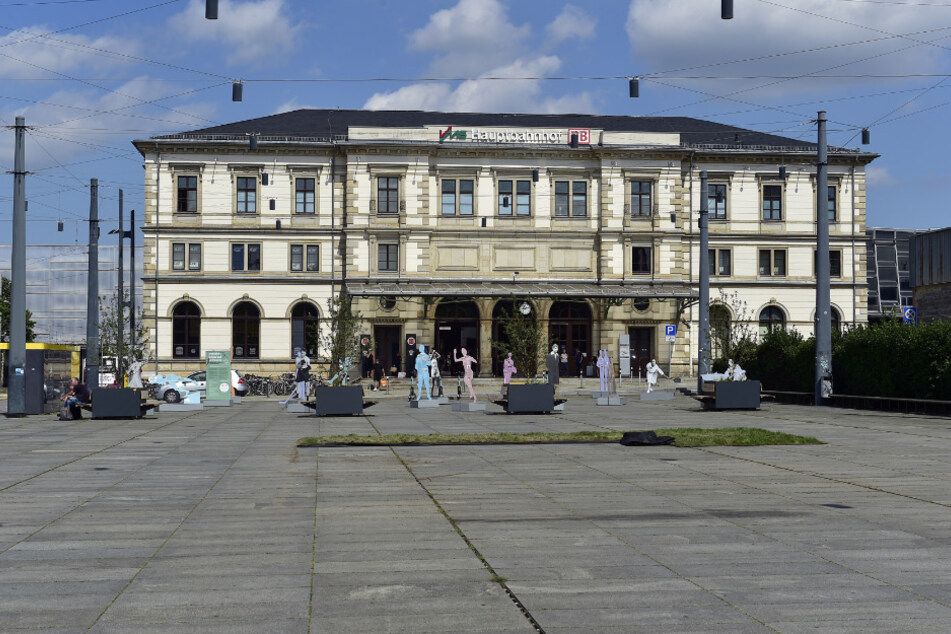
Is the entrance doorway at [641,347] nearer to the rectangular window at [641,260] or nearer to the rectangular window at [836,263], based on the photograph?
A: the rectangular window at [641,260]

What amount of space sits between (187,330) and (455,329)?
1492 centimetres

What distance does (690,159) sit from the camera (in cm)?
6550

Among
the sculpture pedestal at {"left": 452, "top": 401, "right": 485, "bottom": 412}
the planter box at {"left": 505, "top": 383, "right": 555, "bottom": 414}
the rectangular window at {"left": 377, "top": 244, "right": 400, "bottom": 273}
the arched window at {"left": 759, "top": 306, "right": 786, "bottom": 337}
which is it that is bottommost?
the sculpture pedestal at {"left": 452, "top": 401, "right": 485, "bottom": 412}

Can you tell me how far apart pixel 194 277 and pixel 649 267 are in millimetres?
25780

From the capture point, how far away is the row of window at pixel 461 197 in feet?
206

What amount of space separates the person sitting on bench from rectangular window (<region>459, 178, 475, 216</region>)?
35.4 m

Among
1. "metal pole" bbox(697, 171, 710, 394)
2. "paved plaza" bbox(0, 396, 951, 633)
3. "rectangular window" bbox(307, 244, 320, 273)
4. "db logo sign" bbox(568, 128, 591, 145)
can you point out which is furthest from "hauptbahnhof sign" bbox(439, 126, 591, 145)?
"paved plaza" bbox(0, 396, 951, 633)

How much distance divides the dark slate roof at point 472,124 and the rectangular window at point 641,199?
3.44 meters

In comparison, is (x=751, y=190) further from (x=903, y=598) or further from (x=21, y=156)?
(x=903, y=598)

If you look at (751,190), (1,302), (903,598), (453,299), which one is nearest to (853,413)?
(903,598)

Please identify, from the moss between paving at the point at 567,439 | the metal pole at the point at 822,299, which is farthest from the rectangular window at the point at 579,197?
the moss between paving at the point at 567,439

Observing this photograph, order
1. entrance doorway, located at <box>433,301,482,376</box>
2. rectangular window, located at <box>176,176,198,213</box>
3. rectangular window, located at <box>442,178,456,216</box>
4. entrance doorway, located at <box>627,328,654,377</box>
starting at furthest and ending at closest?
entrance doorway, located at <box>627,328,654,377</box> < rectangular window, located at <box>442,178,456,216</box> < entrance doorway, located at <box>433,301,482,376</box> < rectangular window, located at <box>176,176,198,213</box>

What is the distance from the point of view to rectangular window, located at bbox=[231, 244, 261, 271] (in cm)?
6241

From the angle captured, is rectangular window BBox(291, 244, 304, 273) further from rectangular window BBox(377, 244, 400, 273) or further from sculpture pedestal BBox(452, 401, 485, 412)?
sculpture pedestal BBox(452, 401, 485, 412)
